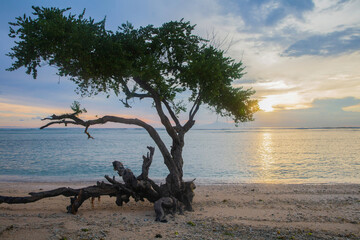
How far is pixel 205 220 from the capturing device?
29.5ft

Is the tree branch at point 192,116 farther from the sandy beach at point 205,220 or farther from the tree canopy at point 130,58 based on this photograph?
the sandy beach at point 205,220

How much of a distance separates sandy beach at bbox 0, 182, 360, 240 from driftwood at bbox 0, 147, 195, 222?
46cm

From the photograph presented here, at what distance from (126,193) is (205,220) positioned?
11.3 feet

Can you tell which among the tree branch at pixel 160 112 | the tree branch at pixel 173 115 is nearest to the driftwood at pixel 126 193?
the tree branch at pixel 160 112

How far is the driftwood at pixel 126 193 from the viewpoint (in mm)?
9312

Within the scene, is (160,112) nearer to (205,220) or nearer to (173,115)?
(173,115)

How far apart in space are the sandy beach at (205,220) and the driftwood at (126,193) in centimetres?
46

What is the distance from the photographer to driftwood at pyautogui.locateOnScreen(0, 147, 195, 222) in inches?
367

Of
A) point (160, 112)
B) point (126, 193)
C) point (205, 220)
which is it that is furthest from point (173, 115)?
point (205, 220)

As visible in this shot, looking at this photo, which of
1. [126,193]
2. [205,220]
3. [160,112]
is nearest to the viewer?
[205,220]

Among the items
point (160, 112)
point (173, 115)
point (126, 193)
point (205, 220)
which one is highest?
point (160, 112)

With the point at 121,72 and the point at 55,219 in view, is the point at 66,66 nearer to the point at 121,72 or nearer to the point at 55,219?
the point at 121,72

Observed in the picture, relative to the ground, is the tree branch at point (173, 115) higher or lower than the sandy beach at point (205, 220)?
higher

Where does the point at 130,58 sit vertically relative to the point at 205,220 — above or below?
above
